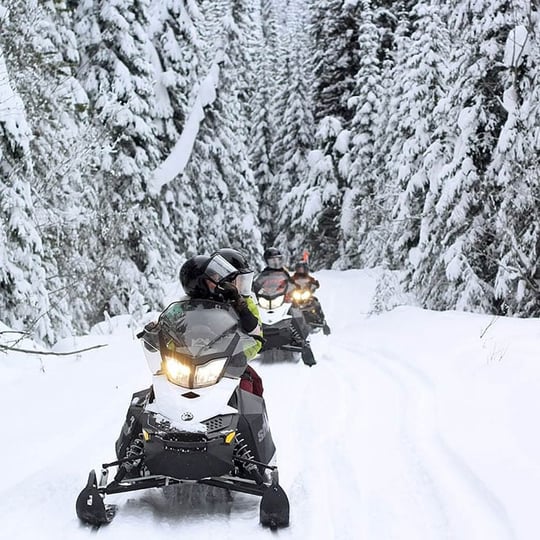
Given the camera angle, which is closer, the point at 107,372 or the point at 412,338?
the point at 107,372

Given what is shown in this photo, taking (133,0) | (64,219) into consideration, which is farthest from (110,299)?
(133,0)

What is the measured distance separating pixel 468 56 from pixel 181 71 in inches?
473

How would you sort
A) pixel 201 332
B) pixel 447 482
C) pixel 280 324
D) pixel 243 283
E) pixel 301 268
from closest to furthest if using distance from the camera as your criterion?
pixel 201 332
pixel 447 482
pixel 243 283
pixel 280 324
pixel 301 268

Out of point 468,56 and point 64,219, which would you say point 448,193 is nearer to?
point 468,56

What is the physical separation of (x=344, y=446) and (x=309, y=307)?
9.24 metres

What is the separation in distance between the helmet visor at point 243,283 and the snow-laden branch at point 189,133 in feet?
51.2

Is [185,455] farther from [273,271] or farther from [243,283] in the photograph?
[273,271]

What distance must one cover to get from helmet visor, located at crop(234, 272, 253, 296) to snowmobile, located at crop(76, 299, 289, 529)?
0.35 metres

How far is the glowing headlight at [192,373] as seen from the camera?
4.04m

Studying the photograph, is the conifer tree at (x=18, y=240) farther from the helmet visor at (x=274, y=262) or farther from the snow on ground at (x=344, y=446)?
the helmet visor at (x=274, y=262)

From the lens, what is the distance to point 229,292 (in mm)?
4707

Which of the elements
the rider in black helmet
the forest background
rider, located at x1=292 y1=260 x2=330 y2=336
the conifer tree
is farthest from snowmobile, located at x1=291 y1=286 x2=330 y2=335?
the rider in black helmet

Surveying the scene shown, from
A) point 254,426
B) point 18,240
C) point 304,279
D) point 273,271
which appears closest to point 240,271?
point 254,426

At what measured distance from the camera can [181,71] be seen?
78.4 feet
